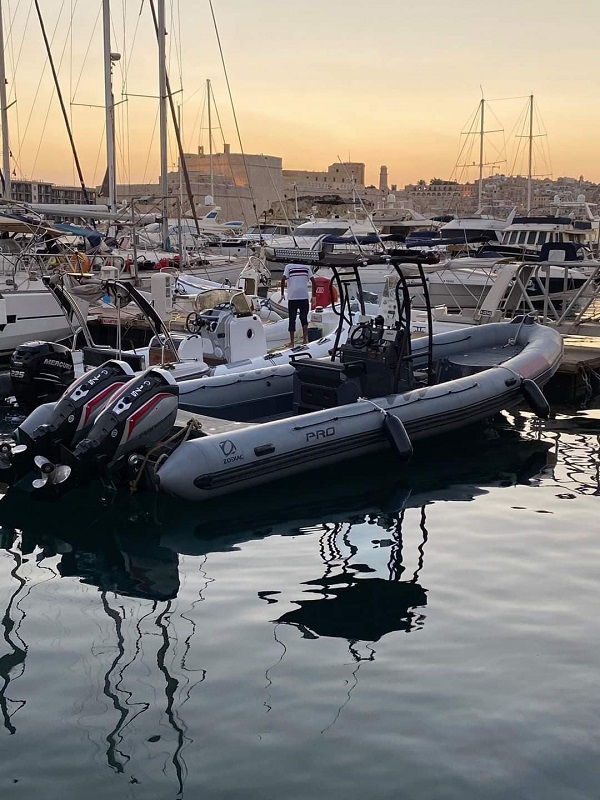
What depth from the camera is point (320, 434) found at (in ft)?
22.5

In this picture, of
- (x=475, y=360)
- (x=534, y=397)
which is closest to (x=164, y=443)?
Result: (x=534, y=397)

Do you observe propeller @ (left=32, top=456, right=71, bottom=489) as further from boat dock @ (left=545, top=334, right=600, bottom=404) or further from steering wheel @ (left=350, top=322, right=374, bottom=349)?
boat dock @ (left=545, top=334, right=600, bottom=404)

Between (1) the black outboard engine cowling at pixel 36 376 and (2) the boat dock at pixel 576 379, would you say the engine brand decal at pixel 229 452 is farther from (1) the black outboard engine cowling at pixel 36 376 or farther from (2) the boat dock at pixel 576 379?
(2) the boat dock at pixel 576 379

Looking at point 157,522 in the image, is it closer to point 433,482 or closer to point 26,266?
point 433,482

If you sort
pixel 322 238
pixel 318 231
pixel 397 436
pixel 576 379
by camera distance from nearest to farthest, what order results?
pixel 397 436, pixel 576 379, pixel 322 238, pixel 318 231

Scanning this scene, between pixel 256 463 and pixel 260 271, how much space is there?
32.6 feet

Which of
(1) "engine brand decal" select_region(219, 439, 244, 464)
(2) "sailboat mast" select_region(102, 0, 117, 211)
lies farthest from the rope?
(2) "sailboat mast" select_region(102, 0, 117, 211)

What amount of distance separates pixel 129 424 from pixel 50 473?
2.12 feet

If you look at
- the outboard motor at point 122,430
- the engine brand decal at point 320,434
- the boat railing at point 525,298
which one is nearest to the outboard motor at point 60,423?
the outboard motor at point 122,430

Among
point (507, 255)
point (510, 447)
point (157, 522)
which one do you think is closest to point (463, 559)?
point (157, 522)

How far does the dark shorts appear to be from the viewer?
1141 cm

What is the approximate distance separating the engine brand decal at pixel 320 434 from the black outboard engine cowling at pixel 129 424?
3.67 feet

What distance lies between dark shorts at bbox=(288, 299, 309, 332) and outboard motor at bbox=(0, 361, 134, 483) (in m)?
5.10

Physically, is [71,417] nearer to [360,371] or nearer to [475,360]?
[360,371]
